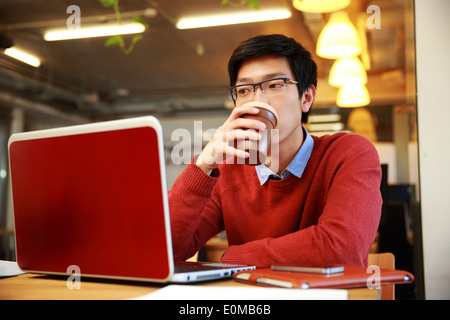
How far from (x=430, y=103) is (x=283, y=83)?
795mm

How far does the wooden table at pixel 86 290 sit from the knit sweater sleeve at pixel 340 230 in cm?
16

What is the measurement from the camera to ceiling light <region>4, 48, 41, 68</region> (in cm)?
582

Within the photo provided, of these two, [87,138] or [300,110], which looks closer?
[87,138]

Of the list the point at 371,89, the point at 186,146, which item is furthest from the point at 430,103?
the point at 186,146

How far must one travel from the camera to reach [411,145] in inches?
82.3

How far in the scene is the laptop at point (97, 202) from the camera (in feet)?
2.50

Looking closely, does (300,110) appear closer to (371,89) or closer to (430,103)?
(430,103)

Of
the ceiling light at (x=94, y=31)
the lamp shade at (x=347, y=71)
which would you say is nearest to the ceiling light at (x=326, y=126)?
the lamp shade at (x=347, y=71)

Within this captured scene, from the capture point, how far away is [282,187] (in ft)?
4.54

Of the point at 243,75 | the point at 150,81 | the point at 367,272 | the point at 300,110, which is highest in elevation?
the point at 150,81

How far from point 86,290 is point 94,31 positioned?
4.97 meters

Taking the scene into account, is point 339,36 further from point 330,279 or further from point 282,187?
point 330,279

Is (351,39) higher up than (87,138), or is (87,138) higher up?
(351,39)
